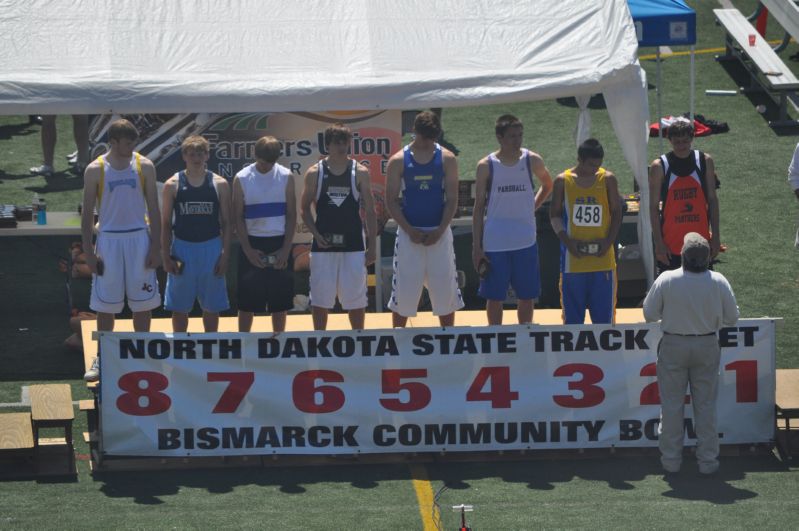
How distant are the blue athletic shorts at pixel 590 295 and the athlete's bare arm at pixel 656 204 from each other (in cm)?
37

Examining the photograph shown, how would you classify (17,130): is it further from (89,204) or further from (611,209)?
(611,209)

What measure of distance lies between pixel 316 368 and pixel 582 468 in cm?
178

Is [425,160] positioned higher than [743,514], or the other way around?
[425,160]

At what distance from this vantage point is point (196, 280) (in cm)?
1022

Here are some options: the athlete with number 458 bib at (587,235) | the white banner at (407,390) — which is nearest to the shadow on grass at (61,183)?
the white banner at (407,390)

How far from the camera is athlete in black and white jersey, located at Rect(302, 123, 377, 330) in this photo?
1013 cm

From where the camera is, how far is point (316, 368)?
938 cm

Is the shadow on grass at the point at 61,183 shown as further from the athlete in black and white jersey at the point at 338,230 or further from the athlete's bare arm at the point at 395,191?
the athlete's bare arm at the point at 395,191

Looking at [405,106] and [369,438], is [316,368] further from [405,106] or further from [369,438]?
[405,106]

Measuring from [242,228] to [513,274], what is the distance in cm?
194

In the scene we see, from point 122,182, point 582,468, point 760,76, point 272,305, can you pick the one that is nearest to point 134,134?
point 122,182

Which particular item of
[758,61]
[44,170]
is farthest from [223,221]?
[758,61]

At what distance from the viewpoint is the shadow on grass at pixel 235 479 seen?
884 centimetres

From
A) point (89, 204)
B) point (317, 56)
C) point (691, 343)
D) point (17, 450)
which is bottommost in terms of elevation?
point (17, 450)
